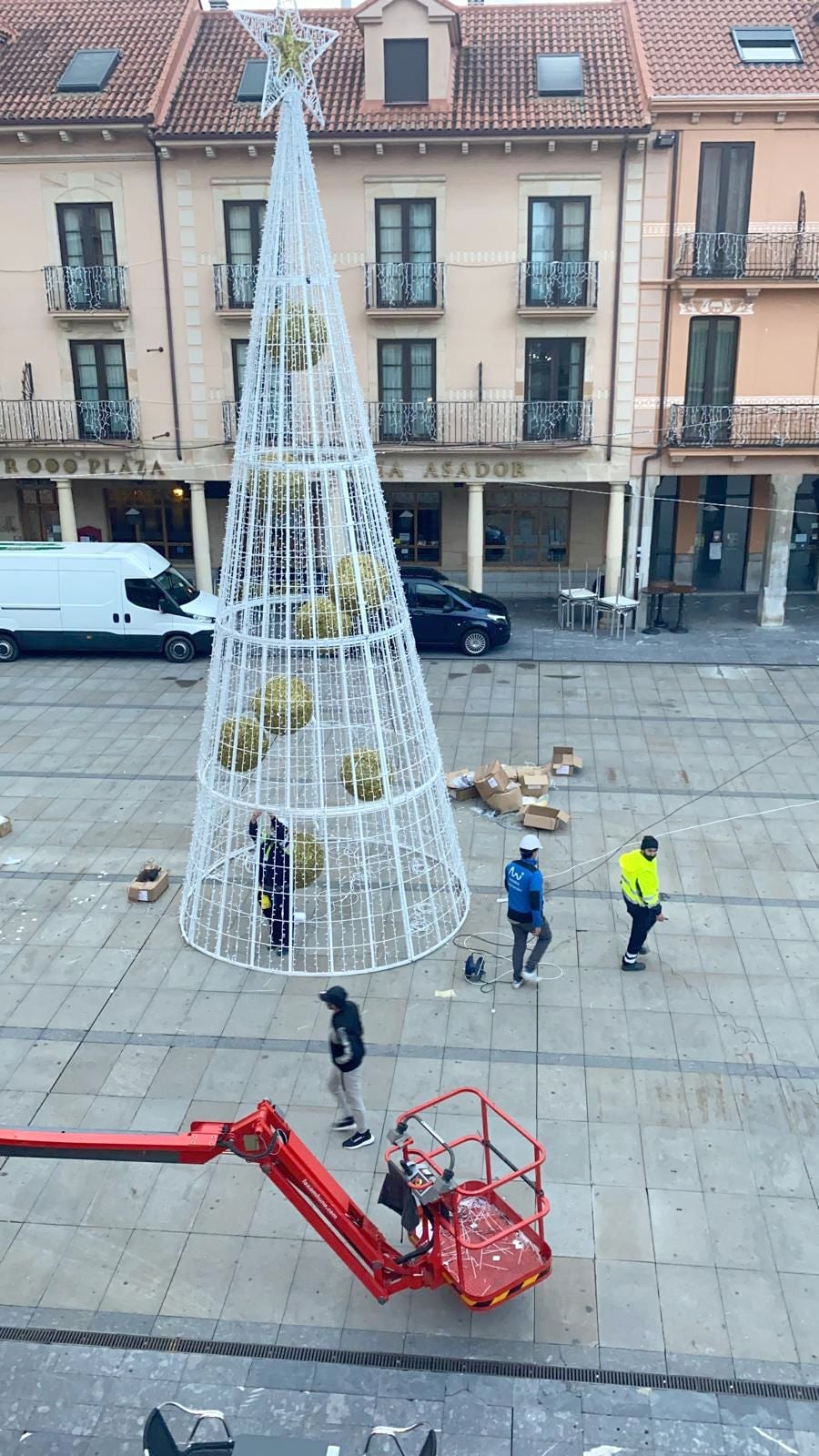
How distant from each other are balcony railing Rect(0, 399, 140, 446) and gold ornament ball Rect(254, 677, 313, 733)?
14.6 meters

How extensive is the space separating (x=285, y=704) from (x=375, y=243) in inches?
590

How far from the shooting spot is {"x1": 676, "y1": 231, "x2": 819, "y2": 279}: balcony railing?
22297 millimetres

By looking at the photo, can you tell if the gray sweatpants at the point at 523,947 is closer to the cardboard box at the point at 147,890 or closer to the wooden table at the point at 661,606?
the cardboard box at the point at 147,890

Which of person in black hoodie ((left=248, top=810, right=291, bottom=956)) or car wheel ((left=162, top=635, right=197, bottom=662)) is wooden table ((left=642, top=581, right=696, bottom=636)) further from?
person in black hoodie ((left=248, top=810, right=291, bottom=956))

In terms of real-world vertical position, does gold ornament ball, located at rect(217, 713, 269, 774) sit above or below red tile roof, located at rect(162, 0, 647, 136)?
below

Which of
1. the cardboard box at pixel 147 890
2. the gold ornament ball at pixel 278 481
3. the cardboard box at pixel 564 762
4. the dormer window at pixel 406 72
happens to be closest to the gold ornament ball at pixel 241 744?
the gold ornament ball at pixel 278 481

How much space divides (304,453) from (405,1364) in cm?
768

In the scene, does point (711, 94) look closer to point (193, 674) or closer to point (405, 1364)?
point (193, 674)

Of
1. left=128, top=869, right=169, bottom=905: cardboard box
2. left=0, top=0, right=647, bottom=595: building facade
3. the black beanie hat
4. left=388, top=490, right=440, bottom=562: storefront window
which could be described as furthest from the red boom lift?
left=388, top=490, right=440, bottom=562: storefront window

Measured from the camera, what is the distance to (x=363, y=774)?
11391mm

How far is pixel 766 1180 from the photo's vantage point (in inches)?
353

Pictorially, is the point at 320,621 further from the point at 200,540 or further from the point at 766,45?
the point at 766,45

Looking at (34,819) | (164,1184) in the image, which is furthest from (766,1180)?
(34,819)

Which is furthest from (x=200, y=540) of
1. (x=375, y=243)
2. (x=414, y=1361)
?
(x=414, y=1361)
